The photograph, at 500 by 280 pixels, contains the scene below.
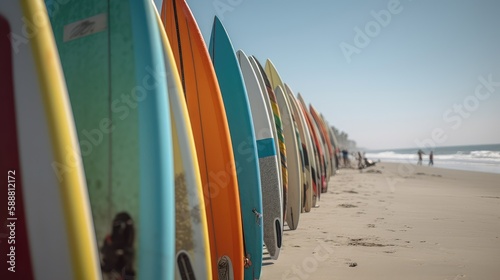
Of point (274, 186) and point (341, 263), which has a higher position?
point (274, 186)

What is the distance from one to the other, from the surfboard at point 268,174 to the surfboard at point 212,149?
3.08ft

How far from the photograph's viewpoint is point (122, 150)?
1616 mm

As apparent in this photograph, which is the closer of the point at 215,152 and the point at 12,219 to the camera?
the point at 12,219

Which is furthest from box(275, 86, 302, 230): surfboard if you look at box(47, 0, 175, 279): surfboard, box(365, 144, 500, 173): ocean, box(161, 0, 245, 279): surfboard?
box(365, 144, 500, 173): ocean

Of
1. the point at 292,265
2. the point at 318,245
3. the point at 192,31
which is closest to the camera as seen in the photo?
the point at 192,31

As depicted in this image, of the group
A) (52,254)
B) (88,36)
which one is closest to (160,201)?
(52,254)

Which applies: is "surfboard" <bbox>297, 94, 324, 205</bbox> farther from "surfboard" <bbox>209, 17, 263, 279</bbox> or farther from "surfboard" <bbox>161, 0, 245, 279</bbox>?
"surfboard" <bbox>161, 0, 245, 279</bbox>

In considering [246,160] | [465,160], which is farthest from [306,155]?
[465,160]

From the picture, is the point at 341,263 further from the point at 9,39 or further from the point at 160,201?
the point at 9,39

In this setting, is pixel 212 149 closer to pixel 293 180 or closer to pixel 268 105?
pixel 268 105

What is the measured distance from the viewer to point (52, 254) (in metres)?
1.07

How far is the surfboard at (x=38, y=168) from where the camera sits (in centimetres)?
106

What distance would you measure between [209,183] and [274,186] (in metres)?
1.10

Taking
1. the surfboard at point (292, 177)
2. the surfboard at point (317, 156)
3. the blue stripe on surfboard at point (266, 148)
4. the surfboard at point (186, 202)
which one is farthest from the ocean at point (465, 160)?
the surfboard at point (186, 202)
